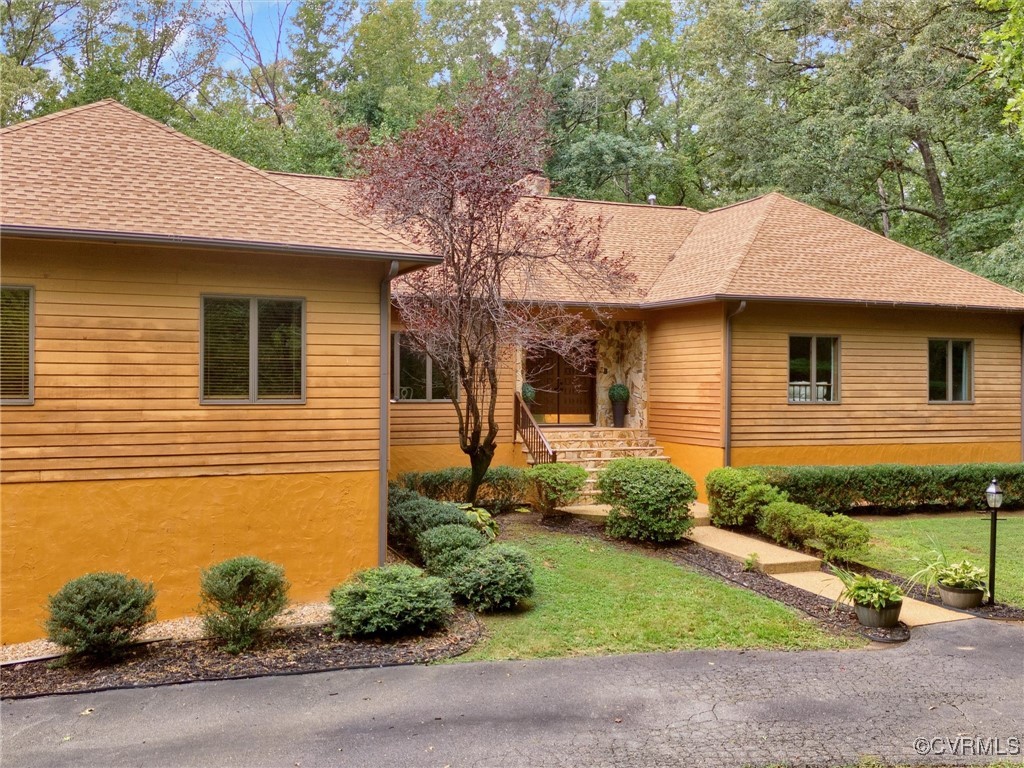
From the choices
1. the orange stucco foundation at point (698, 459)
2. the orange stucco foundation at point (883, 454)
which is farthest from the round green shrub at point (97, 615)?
the orange stucco foundation at point (883, 454)

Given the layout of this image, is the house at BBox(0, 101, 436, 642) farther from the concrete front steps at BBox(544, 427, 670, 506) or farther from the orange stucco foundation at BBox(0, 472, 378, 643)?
the concrete front steps at BBox(544, 427, 670, 506)

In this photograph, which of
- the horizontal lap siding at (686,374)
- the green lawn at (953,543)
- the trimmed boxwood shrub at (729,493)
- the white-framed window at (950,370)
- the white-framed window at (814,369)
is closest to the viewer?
the green lawn at (953,543)

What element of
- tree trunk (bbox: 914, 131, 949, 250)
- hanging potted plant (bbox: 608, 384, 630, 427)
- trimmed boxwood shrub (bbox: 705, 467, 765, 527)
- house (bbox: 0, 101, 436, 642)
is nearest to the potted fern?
trimmed boxwood shrub (bbox: 705, 467, 765, 527)

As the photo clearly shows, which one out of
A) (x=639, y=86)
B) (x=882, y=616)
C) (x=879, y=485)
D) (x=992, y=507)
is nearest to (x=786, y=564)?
(x=882, y=616)

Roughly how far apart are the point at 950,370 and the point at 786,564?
7979 mm

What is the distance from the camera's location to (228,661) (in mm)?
6660

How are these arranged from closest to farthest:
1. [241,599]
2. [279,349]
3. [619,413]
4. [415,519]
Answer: [241,599] → [279,349] → [415,519] → [619,413]

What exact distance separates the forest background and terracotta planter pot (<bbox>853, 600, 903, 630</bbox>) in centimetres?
873

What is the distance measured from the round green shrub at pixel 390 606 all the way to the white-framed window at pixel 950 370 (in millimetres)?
11582

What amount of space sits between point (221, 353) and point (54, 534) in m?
2.39

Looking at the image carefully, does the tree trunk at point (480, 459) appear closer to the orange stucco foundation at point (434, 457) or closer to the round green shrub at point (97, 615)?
the orange stucco foundation at point (434, 457)

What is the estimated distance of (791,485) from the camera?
12.5m

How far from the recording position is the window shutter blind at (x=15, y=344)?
301 inches

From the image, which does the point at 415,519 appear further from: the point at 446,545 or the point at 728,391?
the point at 728,391
